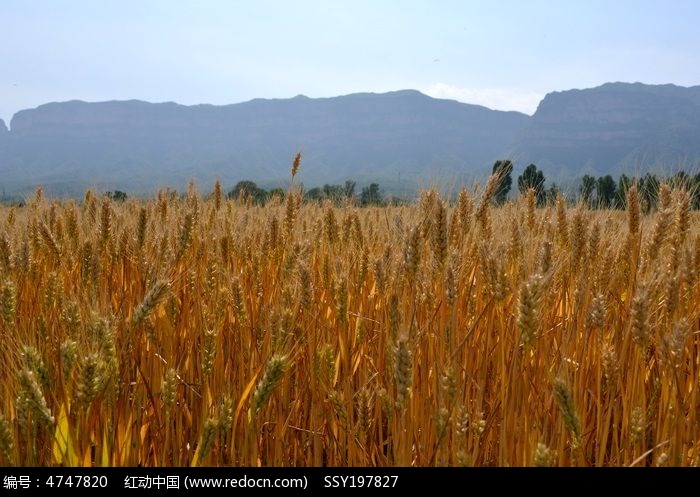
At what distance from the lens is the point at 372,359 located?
179cm

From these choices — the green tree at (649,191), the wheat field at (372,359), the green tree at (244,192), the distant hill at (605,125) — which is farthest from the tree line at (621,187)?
the distant hill at (605,125)

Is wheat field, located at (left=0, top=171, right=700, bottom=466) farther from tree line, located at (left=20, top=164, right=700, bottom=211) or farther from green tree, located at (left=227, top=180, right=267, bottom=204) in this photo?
green tree, located at (left=227, top=180, right=267, bottom=204)

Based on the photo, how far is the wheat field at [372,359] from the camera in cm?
115

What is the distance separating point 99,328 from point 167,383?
199mm

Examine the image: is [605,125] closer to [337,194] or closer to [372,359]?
[337,194]

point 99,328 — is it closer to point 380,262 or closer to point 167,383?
point 167,383

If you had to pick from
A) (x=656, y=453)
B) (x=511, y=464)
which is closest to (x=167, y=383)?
(x=511, y=464)

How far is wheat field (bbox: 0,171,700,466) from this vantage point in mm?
1149

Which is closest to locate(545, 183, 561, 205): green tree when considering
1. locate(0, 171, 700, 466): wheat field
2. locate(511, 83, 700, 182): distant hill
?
locate(0, 171, 700, 466): wheat field

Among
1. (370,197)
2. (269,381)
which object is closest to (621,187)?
(370,197)

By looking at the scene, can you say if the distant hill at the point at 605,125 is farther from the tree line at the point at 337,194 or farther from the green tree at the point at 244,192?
the tree line at the point at 337,194

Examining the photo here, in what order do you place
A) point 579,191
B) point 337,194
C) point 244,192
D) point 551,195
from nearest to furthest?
point 579,191 → point 551,195 → point 244,192 → point 337,194

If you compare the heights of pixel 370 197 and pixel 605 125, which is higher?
pixel 605 125

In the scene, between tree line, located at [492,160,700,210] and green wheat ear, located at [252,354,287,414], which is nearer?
green wheat ear, located at [252,354,287,414]
